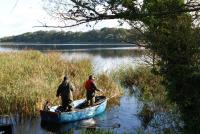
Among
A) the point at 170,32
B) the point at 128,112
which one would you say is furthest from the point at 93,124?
the point at 170,32

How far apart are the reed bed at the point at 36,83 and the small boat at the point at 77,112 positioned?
98cm

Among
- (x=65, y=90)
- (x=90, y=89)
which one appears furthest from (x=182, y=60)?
(x=90, y=89)

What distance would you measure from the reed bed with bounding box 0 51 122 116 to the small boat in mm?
980

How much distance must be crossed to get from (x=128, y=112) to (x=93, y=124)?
2.89m

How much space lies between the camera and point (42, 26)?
8078 mm

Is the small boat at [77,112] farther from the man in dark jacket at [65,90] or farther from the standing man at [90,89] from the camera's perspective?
the man in dark jacket at [65,90]

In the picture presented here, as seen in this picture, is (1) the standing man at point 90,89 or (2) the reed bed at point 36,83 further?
(1) the standing man at point 90,89

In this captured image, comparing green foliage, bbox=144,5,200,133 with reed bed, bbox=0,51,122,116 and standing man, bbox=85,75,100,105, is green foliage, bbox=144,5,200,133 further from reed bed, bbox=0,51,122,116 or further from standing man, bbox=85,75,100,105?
standing man, bbox=85,75,100,105

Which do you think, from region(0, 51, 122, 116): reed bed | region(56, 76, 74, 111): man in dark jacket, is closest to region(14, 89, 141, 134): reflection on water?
region(0, 51, 122, 116): reed bed

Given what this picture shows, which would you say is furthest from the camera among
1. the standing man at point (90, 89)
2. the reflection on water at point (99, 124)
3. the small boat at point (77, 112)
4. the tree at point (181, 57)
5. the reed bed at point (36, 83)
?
the standing man at point (90, 89)

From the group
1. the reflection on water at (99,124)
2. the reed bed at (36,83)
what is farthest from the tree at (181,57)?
the reed bed at (36,83)

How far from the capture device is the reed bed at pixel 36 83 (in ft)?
57.0

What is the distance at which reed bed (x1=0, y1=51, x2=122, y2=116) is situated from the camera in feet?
57.0

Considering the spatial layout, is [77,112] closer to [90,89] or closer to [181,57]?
[90,89]
